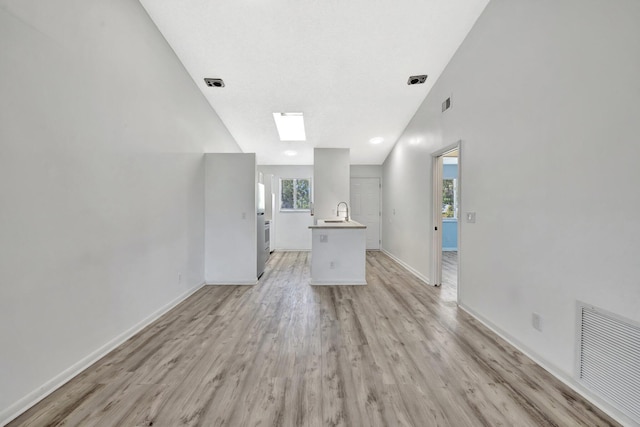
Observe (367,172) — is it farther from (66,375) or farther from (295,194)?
(66,375)

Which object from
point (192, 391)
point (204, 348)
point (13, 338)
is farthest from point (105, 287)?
point (192, 391)

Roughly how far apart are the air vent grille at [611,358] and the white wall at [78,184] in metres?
3.44

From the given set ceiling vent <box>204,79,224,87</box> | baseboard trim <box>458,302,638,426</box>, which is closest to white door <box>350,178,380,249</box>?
ceiling vent <box>204,79,224,87</box>

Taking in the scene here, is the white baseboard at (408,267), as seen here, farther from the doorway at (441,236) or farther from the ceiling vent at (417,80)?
the ceiling vent at (417,80)

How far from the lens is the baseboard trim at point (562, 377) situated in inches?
59.6

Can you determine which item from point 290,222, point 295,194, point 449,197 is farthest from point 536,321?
point 449,197

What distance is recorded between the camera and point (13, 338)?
5.05 feet

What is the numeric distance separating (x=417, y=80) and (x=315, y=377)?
12.9 ft

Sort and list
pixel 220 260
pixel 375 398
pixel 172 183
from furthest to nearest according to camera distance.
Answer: pixel 220 260 → pixel 172 183 → pixel 375 398

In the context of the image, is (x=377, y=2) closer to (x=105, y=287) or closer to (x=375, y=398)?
(x=375, y=398)

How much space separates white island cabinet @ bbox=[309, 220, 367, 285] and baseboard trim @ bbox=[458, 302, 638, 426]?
71.2 inches

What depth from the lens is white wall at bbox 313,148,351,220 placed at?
604 centimetres

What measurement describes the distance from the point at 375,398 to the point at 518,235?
182 cm

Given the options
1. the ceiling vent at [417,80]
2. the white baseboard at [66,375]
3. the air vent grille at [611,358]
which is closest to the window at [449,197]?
the ceiling vent at [417,80]
